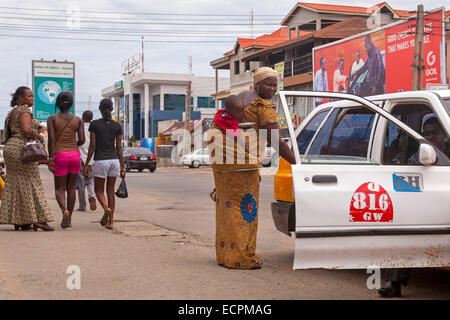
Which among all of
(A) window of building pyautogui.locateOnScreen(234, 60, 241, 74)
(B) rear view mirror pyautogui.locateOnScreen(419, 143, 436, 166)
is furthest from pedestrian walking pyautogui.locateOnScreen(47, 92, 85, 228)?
(A) window of building pyautogui.locateOnScreen(234, 60, 241, 74)

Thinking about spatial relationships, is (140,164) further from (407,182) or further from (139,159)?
(407,182)

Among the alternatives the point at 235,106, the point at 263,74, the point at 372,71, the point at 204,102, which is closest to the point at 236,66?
the point at 372,71

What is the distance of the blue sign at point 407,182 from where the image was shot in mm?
4543

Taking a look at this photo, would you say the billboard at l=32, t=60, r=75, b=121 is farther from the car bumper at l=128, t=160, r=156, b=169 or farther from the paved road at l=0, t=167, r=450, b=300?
the paved road at l=0, t=167, r=450, b=300

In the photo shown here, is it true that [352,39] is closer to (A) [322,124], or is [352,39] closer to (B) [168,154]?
(B) [168,154]

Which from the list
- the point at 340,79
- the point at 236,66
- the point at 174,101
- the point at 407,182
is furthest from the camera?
the point at 174,101

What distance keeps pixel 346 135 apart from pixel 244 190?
1233 millimetres

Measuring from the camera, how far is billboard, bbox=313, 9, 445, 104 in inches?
1001

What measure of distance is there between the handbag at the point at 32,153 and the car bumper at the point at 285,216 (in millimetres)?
3551

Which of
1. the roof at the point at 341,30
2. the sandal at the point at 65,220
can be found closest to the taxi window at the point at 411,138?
the sandal at the point at 65,220

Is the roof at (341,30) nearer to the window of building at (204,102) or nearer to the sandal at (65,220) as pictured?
the sandal at (65,220)

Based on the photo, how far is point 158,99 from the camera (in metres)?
85.9

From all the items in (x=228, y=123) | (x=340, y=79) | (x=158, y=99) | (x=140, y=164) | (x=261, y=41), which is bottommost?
(x=140, y=164)

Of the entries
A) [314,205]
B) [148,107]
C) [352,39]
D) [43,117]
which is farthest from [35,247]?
[148,107]
